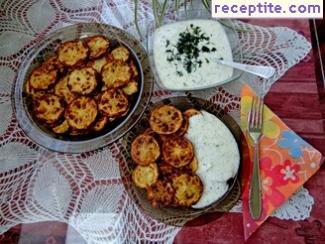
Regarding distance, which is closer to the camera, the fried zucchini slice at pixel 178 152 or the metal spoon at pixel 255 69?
the fried zucchini slice at pixel 178 152

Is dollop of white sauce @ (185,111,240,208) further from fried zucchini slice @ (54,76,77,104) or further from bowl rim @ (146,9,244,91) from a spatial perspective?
fried zucchini slice @ (54,76,77,104)

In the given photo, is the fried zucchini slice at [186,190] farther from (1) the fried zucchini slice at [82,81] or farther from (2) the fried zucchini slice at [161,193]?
(1) the fried zucchini slice at [82,81]

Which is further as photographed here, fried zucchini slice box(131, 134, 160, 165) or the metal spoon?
the metal spoon

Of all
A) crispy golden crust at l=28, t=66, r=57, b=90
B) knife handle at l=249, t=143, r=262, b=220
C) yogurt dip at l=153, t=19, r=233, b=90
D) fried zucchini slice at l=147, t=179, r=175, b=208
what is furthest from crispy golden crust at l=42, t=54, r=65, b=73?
knife handle at l=249, t=143, r=262, b=220

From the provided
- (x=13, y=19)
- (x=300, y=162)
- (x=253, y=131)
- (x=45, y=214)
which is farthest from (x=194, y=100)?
(x=13, y=19)

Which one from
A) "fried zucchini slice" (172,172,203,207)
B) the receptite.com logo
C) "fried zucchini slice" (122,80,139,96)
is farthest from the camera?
the receptite.com logo

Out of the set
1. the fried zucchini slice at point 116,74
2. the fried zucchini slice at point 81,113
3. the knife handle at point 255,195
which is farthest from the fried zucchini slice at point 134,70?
the knife handle at point 255,195
